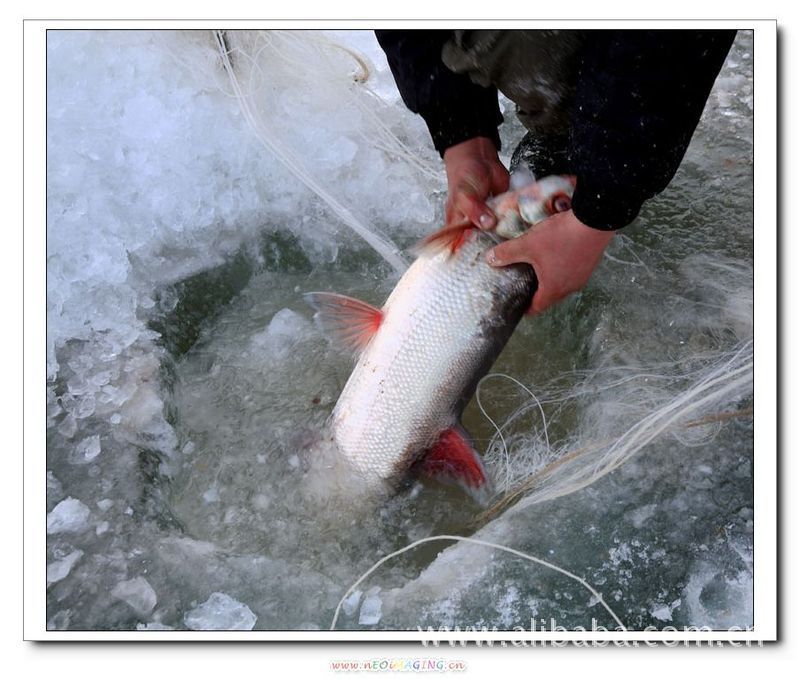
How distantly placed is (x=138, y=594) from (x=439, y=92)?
3.16 feet

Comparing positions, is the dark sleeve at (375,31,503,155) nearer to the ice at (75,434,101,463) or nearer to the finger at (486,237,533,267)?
the finger at (486,237,533,267)

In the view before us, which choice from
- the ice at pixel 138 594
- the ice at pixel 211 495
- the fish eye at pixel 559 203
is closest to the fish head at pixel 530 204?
the fish eye at pixel 559 203

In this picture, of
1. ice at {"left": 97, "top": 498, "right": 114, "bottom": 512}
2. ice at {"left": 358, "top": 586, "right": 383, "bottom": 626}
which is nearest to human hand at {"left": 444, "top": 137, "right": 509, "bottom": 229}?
ice at {"left": 358, "top": 586, "right": 383, "bottom": 626}

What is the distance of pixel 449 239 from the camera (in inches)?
41.6

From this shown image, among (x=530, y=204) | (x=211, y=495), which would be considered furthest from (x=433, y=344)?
(x=211, y=495)

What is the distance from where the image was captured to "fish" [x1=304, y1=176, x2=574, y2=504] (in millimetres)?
1058

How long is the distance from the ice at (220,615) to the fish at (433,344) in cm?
29

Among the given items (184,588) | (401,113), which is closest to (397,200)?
(401,113)

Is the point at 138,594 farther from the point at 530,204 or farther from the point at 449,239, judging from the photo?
the point at 530,204

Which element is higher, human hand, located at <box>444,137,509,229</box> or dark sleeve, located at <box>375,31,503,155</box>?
dark sleeve, located at <box>375,31,503,155</box>

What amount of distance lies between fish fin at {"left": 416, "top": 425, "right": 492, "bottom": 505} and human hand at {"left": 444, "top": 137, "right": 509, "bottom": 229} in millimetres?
371

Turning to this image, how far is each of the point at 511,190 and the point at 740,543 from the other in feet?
2.21
